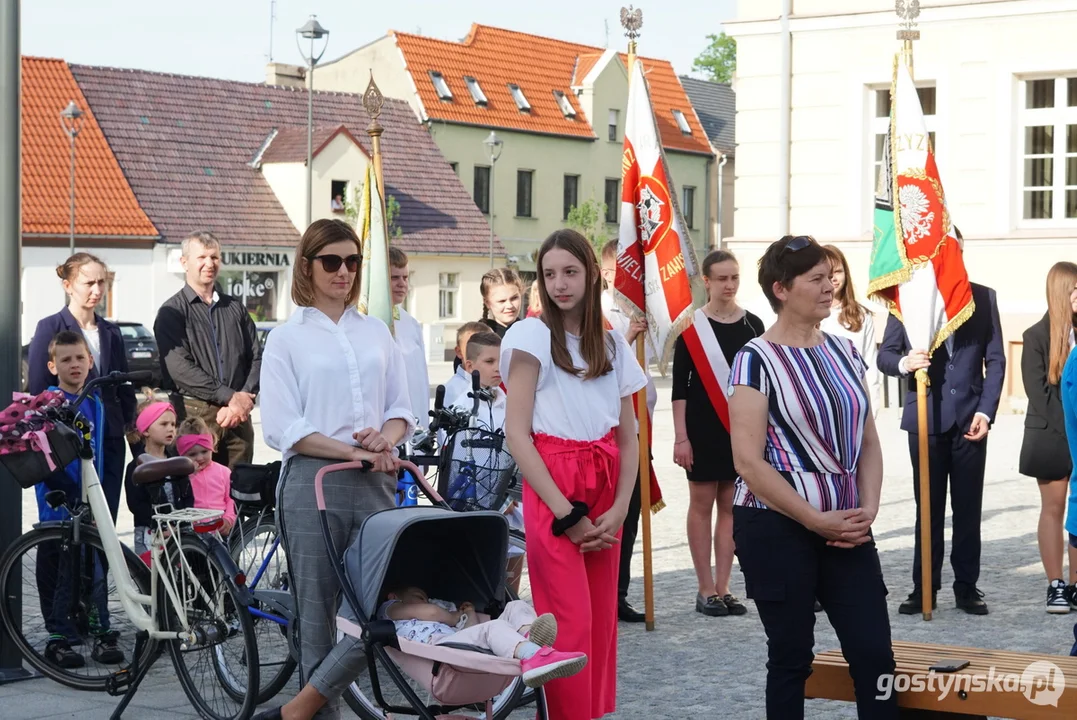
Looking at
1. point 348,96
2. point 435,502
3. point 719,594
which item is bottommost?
point 719,594

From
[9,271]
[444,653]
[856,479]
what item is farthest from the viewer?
[9,271]

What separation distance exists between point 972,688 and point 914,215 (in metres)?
4.85

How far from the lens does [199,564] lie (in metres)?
6.55

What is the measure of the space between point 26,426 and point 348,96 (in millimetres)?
48058

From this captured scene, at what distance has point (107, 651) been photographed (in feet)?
23.6

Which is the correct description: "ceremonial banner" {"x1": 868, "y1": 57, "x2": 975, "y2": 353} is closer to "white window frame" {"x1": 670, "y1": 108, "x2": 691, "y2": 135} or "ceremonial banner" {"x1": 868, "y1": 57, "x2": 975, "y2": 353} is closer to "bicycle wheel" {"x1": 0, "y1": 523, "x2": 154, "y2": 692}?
"bicycle wheel" {"x1": 0, "y1": 523, "x2": 154, "y2": 692}

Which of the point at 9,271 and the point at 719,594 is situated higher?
the point at 9,271

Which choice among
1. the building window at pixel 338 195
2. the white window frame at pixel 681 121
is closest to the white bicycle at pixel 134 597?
the building window at pixel 338 195

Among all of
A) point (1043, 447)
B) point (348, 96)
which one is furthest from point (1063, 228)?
point (348, 96)

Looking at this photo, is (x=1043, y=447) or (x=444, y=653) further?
(x=1043, y=447)

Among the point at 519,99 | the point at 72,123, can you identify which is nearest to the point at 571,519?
the point at 72,123

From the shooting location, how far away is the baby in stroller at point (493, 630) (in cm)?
468

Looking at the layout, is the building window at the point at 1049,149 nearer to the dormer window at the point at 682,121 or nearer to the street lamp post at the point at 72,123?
the street lamp post at the point at 72,123

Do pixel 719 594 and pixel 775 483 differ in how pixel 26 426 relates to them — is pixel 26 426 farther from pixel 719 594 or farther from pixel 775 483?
pixel 719 594
